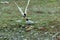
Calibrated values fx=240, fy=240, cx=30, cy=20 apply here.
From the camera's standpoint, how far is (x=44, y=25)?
5469 millimetres

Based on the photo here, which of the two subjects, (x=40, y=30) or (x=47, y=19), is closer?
(x=40, y=30)

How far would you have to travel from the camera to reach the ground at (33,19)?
5.02 meters

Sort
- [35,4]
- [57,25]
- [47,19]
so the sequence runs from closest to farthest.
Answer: [57,25] < [47,19] < [35,4]

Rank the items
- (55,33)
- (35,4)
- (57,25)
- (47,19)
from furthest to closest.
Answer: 1. (35,4)
2. (47,19)
3. (57,25)
4. (55,33)

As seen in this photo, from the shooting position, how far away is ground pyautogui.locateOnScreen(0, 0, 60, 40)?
5.02 meters

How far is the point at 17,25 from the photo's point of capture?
216 inches

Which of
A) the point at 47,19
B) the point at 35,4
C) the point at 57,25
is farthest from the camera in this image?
the point at 35,4

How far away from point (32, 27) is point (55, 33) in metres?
0.59

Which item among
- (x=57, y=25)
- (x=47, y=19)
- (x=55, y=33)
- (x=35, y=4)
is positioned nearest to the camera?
(x=55, y=33)

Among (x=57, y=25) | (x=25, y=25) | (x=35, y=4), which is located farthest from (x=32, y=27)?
(x=35, y=4)

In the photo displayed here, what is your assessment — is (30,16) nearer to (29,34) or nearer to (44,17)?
(44,17)

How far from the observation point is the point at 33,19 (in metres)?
5.81

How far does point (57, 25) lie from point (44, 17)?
61 centimetres

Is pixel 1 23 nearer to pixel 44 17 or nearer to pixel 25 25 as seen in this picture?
pixel 25 25
